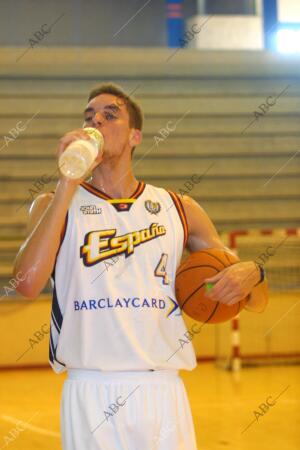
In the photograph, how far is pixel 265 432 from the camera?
576cm

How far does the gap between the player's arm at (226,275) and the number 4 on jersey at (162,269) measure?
0.67ft

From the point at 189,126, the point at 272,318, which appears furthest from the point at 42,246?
the point at 189,126

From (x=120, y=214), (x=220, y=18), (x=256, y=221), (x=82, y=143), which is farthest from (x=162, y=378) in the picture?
(x=220, y=18)

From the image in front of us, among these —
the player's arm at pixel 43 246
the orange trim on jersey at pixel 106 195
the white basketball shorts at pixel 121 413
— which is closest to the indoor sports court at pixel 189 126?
the orange trim on jersey at pixel 106 195

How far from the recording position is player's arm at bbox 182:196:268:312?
269 centimetres

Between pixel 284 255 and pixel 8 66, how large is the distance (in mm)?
4386

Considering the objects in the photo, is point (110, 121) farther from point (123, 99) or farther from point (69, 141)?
point (69, 141)

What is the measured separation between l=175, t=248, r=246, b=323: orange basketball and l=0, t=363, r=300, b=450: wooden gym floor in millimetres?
2558

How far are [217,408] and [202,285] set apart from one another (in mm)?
4158

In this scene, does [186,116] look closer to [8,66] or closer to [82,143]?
[8,66]

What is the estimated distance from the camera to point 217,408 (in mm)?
6715

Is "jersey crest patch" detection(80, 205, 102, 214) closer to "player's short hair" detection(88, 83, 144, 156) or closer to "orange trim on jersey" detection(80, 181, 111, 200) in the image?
"orange trim on jersey" detection(80, 181, 111, 200)

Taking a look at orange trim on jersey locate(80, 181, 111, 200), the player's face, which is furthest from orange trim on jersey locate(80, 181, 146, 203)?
the player's face

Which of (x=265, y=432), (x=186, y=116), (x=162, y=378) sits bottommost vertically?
(x=265, y=432)
